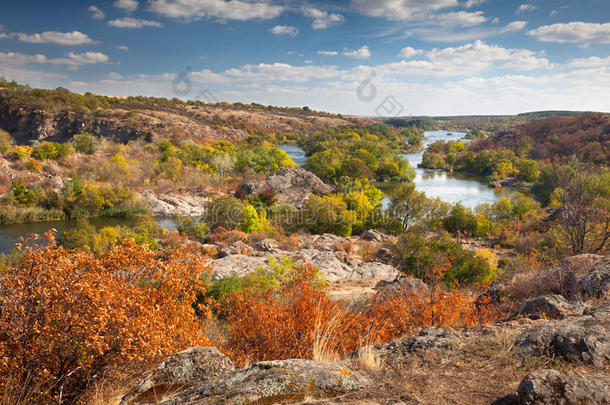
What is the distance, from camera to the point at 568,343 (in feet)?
14.4

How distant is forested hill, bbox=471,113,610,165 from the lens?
68.5 meters

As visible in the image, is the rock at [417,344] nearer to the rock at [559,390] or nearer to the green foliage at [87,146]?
the rock at [559,390]

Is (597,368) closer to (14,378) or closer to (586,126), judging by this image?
(14,378)

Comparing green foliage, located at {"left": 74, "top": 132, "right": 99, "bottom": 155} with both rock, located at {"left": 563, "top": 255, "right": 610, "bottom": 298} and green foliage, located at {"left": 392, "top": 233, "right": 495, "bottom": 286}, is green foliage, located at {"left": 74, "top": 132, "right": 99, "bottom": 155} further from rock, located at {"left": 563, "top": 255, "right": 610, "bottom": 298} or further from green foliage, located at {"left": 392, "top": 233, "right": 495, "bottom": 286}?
rock, located at {"left": 563, "top": 255, "right": 610, "bottom": 298}

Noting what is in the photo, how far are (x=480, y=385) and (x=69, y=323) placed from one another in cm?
484

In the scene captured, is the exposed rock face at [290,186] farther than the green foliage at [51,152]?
Yes

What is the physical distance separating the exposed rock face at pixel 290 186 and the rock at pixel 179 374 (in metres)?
41.0

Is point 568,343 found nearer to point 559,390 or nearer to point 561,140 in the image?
point 559,390

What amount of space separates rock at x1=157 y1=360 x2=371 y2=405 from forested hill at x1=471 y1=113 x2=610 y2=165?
7820cm

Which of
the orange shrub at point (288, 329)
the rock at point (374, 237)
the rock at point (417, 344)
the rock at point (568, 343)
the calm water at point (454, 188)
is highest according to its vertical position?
the rock at point (568, 343)

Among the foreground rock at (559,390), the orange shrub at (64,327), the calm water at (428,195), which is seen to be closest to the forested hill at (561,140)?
the calm water at (428,195)

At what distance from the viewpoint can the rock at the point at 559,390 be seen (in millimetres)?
2854

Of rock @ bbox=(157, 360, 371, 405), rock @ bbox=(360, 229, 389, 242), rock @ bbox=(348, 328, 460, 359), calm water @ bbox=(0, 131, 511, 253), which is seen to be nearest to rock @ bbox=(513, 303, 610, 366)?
rock @ bbox=(348, 328, 460, 359)

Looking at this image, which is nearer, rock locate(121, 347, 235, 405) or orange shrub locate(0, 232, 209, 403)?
rock locate(121, 347, 235, 405)
